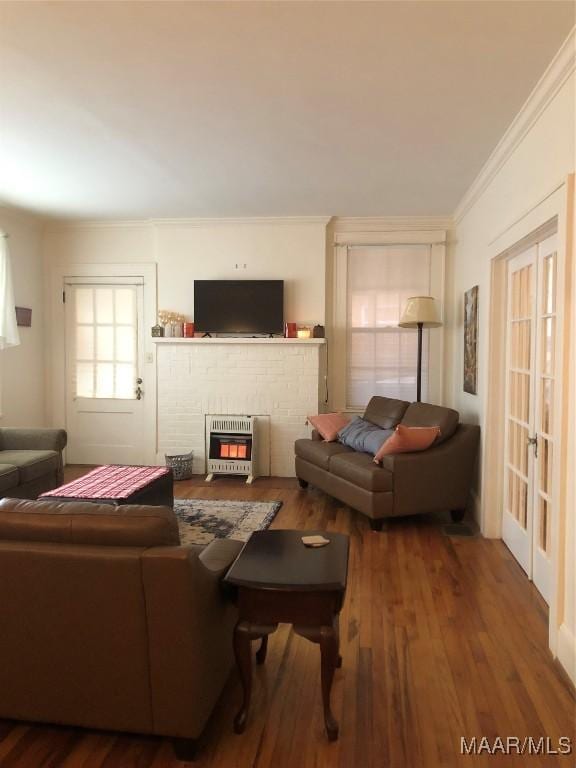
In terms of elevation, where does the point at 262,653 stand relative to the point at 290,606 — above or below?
below

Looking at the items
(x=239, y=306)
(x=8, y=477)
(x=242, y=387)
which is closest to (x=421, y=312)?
(x=239, y=306)

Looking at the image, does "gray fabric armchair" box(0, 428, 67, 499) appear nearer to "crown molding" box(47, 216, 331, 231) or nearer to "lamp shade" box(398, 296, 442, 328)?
"crown molding" box(47, 216, 331, 231)

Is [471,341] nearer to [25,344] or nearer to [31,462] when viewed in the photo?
[31,462]

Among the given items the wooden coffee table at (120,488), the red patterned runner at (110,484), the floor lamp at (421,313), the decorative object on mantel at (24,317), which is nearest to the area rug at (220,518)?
the wooden coffee table at (120,488)

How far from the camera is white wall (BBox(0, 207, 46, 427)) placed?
211 inches

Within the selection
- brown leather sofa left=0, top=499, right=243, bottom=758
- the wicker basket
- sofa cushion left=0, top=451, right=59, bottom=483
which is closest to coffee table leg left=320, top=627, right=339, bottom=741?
brown leather sofa left=0, top=499, right=243, bottom=758

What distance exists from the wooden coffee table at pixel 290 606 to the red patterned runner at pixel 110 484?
1769mm

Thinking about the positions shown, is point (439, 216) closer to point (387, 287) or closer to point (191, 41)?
point (387, 287)

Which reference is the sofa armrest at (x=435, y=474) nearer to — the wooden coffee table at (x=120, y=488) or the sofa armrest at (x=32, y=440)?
the wooden coffee table at (x=120, y=488)

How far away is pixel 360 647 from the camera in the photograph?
7.86 ft

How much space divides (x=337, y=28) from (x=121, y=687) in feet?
8.74

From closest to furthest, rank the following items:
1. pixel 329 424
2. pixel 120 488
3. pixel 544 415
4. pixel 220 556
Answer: pixel 220 556
pixel 544 415
pixel 120 488
pixel 329 424

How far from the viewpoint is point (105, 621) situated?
1.63 m

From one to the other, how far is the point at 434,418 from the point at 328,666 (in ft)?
9.15
